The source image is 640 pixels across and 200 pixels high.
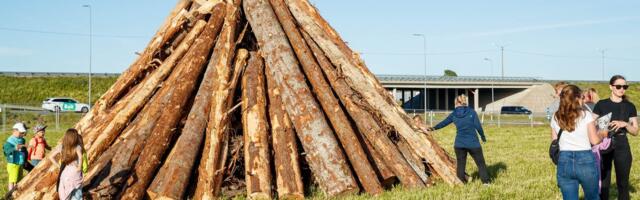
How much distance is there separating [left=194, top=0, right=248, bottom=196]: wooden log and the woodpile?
0.06 ft

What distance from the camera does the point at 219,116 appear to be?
9664 millimetres

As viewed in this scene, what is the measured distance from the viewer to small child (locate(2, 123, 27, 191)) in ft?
34.7

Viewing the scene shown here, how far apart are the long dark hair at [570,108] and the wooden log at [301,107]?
332 cm

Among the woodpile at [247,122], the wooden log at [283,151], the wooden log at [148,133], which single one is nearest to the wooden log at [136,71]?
the woodpile at [247,122]

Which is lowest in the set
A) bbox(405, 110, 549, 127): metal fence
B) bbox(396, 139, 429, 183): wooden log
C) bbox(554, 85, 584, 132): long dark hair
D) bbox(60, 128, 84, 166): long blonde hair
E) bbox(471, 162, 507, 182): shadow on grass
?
bbox(471, 162, 507, 182): shadow on grass

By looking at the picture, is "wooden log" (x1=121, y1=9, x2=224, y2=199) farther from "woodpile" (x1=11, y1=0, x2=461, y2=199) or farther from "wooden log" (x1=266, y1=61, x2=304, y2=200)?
"wooden log" (x1=266, y1=61, x2=304, y2=200)

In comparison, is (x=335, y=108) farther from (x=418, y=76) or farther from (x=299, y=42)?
(x=418, y=76)

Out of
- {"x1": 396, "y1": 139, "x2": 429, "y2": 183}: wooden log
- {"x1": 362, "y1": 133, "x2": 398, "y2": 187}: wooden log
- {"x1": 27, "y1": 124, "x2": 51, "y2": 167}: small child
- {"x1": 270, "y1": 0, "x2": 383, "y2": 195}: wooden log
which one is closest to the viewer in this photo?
{"x1": 270, "y1": 0, "x2": 383, "y2": 195}: wooden log

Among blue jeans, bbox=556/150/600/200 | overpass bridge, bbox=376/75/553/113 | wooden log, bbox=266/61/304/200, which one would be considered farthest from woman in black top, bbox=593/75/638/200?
overpass bridge, bbox=376/75/553/113

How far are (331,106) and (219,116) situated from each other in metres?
1.69

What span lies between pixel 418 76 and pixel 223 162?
228 ft

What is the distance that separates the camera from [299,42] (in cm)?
1107

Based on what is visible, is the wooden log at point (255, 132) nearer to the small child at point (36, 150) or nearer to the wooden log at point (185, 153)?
the wooden log at point (185, 153)

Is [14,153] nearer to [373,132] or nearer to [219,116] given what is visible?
[219,116]
